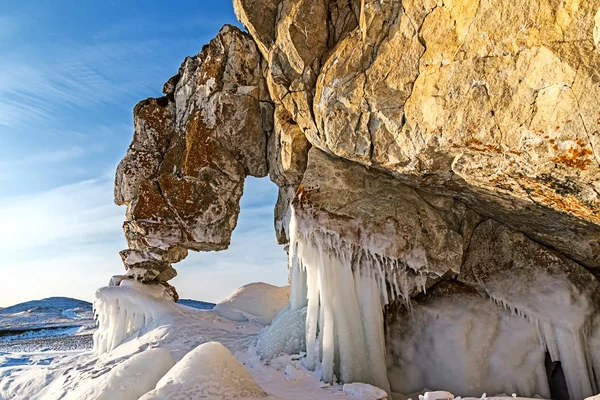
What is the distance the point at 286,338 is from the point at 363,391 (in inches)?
106

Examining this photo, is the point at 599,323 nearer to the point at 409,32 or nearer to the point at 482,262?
the point at 482,262

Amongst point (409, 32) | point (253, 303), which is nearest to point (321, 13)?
point (409, 32)

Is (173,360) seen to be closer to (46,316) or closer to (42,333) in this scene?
(42,333)

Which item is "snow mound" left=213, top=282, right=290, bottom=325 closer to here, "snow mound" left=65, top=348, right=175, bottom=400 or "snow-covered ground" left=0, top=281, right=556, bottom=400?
"snow-covered ground" left=0, top=281, right=556, bottom=400

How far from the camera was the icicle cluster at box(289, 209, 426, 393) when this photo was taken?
25.8ft

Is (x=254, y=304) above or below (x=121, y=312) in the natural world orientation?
below

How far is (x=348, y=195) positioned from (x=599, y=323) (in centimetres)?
562

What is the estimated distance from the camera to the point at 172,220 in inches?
534

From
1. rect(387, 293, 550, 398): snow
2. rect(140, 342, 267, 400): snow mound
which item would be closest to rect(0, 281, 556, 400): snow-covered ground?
rect(140, 342, 267, 400): snow mound

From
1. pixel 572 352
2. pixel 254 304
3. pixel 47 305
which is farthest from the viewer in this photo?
pixel 47 305

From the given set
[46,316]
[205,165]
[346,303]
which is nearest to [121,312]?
[205,165]

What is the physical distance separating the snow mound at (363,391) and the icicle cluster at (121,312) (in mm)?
7367

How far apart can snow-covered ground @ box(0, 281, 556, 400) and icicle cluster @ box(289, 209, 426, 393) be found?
0.55 m

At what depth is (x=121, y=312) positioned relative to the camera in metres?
13.0
